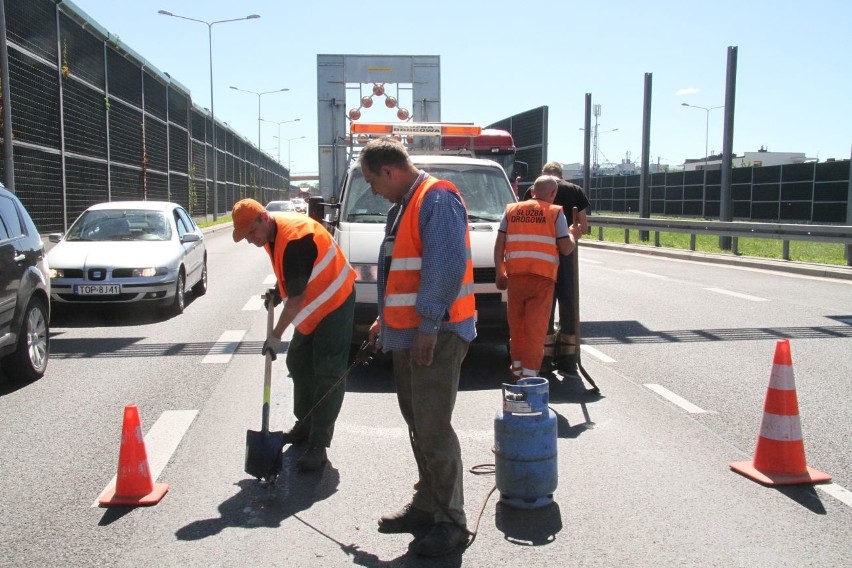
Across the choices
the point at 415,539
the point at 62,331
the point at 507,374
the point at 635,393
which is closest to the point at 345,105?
the point at 62,331

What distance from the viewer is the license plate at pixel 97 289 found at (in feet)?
38.0

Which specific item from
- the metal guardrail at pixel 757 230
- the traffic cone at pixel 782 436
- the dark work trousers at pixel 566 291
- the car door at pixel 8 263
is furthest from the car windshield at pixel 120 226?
the metal guardrail at pixel 757 230

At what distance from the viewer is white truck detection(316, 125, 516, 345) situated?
8.03m

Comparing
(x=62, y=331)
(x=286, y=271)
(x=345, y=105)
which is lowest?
(x=62, y=331)

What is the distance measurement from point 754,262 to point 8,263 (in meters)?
15.8

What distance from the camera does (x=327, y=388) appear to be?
17.9ft

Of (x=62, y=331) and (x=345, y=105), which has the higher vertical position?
(x=345, y=105)

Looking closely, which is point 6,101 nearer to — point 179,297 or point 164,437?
point 179,297

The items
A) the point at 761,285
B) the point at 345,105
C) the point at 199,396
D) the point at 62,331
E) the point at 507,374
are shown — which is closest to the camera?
the point at 199,396

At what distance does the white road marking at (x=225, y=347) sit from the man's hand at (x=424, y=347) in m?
5.37

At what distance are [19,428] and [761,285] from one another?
497 inches

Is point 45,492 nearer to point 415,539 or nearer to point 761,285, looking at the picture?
point 415,539

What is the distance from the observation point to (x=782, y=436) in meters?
5.11

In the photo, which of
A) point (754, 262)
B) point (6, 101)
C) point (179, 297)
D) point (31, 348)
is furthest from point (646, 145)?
point (31, 348)
